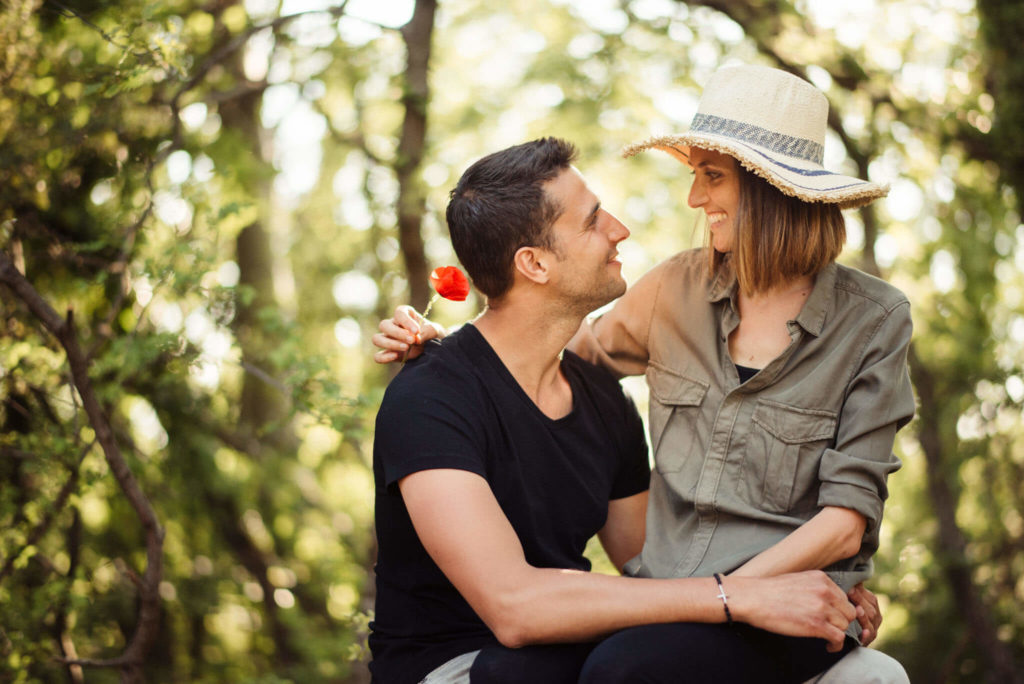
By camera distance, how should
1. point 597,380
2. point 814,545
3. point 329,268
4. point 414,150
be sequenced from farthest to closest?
point 329,268
point 414,150
point 597,380
point 814,545

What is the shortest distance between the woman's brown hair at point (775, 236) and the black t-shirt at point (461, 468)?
641 mm

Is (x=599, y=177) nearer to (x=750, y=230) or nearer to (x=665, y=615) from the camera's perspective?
(x=750, y=230)

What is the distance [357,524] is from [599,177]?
3.58m

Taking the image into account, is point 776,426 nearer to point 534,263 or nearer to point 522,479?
point 522,479

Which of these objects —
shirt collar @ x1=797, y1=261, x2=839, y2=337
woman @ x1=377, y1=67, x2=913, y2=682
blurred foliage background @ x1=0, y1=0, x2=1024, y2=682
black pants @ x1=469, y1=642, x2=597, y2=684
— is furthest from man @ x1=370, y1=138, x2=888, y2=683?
blurred foliage background @ x1=0, y1=0, x2=1024, y2=682

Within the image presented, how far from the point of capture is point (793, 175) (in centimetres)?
258

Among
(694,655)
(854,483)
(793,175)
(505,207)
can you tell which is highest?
(793,175)

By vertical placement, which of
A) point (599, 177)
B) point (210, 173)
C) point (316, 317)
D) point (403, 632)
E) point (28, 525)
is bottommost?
point (316, 317)

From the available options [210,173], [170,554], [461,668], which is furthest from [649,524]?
[170,554]

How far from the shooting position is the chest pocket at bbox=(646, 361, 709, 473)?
8.91ft

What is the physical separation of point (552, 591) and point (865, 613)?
35.4 inches

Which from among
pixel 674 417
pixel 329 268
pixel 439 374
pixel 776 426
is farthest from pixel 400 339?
pixel 329 268

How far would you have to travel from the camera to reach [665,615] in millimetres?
2266

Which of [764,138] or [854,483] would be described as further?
[764,138]
